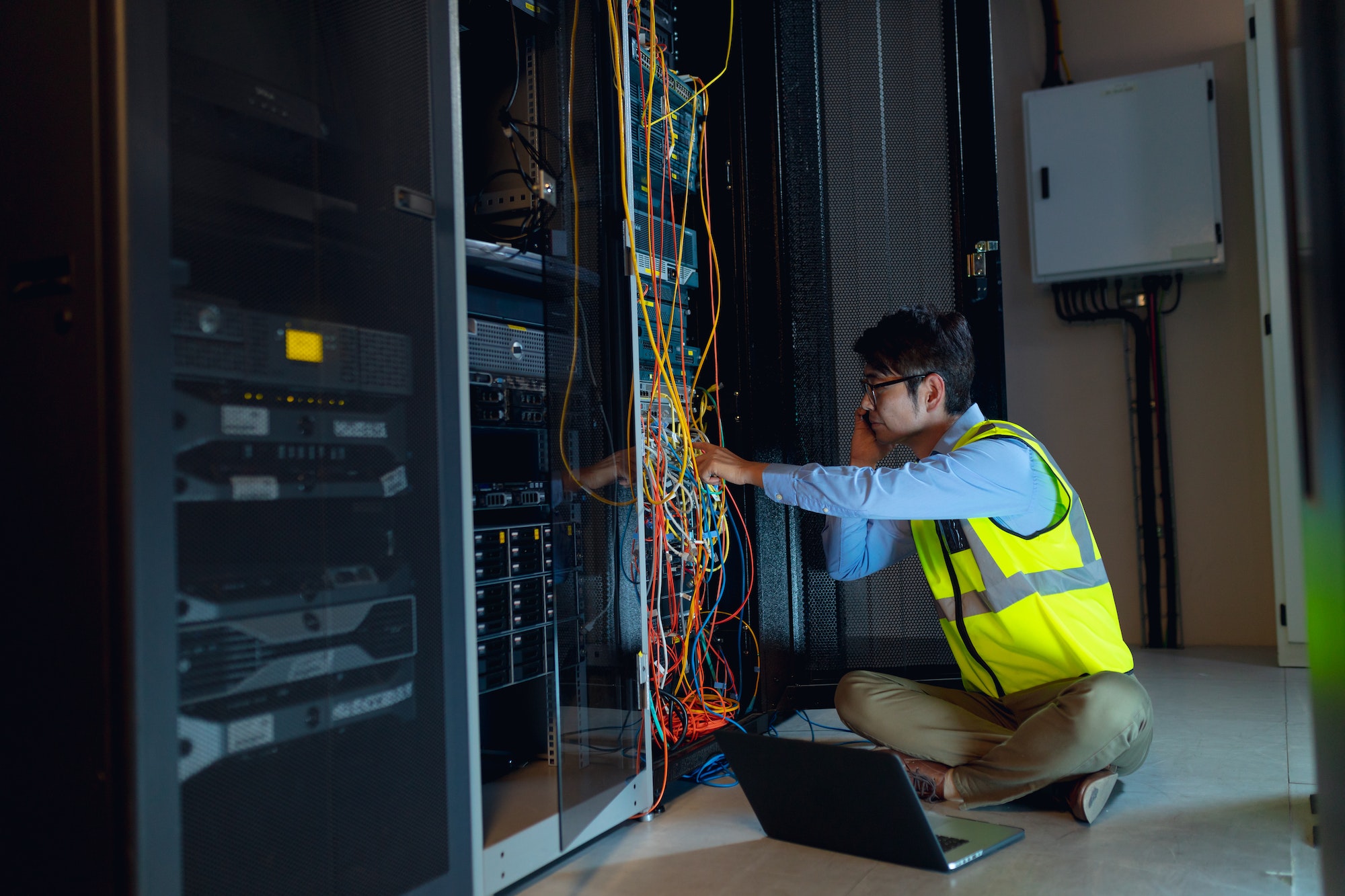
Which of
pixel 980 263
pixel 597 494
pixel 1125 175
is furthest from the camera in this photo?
pixel 1125 175

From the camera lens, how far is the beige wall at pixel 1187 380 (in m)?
3.97

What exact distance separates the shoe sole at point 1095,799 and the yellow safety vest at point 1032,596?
0.70ft

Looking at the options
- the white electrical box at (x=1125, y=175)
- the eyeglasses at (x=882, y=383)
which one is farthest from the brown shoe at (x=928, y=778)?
the white electrical box at (x=1125, y=175)

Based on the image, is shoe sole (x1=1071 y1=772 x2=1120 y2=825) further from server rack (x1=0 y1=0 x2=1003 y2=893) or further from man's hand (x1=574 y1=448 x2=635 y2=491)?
man's hand (x1=574 y1=448 x2=635 y2=491)

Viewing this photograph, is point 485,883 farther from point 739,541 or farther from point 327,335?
point 739,541

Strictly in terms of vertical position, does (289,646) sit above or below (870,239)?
below

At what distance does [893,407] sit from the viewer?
219cm

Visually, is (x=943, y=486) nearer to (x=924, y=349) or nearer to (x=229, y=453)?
(x=924, y=349)

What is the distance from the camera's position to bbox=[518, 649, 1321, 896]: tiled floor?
1.51 metres

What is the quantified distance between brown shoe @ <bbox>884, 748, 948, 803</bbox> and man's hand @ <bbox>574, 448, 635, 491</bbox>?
30.6 inches

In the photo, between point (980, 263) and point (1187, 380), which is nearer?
point (980, 263)

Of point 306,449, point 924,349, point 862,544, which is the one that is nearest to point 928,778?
point 862,544

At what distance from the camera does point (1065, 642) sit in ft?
6.42

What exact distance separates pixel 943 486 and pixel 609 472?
2.14 feet
